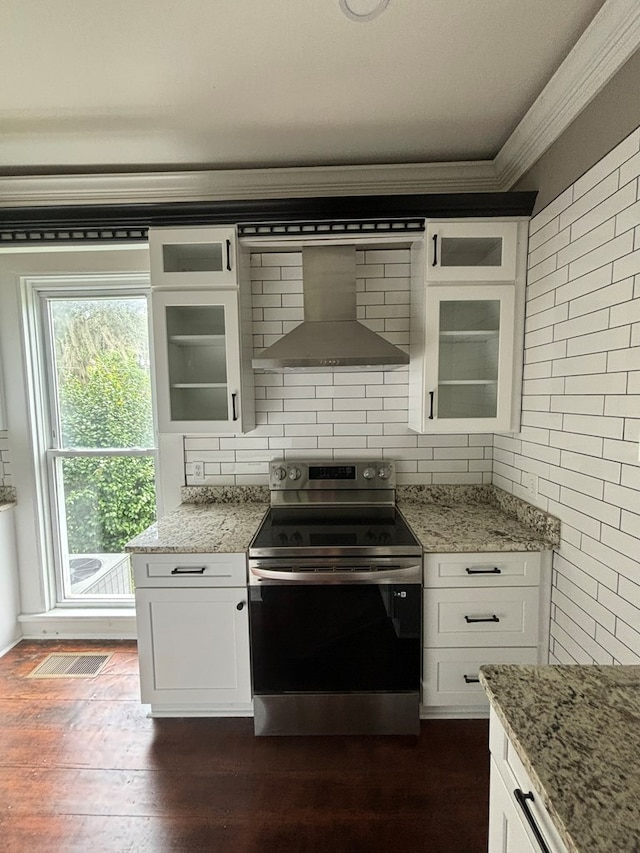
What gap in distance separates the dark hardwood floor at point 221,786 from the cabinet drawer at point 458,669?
16cm

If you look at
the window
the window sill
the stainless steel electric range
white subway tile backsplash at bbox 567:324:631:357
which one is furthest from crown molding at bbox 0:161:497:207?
the window sill

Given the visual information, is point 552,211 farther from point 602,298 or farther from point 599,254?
point 602,298

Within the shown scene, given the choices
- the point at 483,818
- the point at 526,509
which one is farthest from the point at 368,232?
the point at 483,818

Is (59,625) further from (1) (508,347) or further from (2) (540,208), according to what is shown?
(2) (540,208)

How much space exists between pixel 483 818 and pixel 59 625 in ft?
8.40

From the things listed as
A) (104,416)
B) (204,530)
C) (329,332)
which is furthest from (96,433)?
(329,332)

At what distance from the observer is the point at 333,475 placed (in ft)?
7.78

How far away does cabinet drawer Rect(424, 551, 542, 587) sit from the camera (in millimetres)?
1794

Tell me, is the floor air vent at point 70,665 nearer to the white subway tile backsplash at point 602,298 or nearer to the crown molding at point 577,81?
the white subway tile backsplash at point 602,298

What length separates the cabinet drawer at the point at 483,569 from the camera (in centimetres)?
179

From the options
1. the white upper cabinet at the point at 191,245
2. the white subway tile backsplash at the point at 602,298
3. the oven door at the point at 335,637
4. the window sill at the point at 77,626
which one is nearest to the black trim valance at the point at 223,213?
the white upper cabinet at the point at 191,245

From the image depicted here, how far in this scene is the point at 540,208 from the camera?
5.97 ft

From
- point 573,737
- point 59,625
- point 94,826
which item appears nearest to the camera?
point 573,737

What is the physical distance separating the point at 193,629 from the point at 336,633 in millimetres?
666
